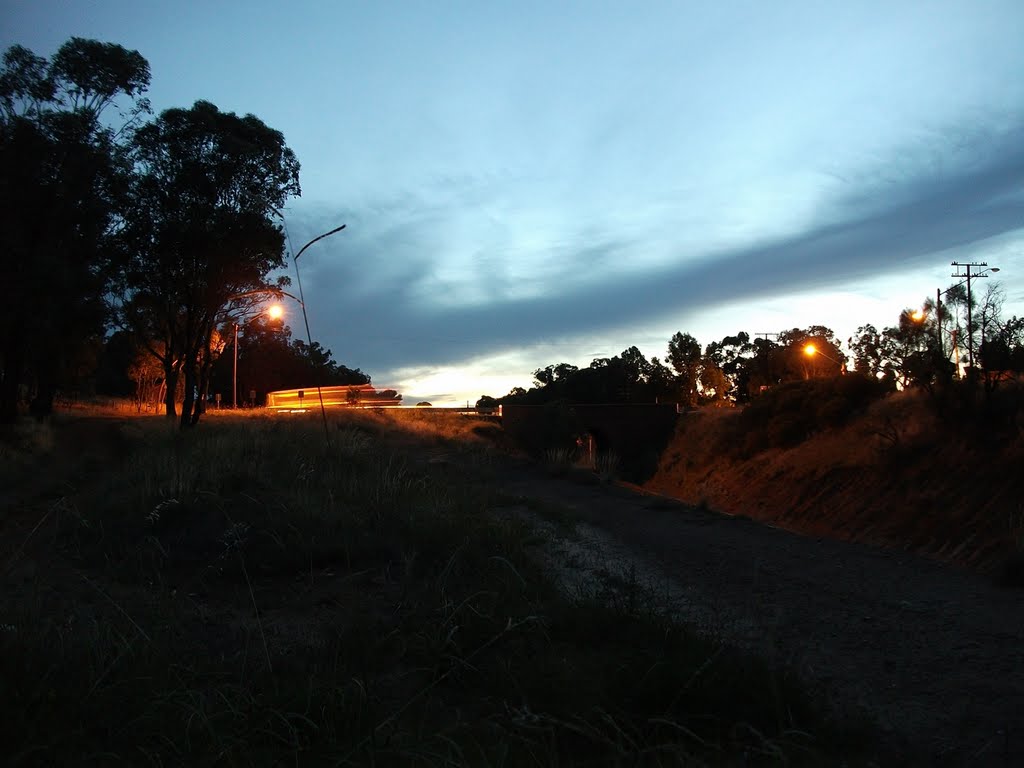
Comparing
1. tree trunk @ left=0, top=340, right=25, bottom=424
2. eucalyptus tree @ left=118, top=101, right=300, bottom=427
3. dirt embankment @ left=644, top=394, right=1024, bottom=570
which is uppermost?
eucalyptus tree @ left=118, top=101, right=300, bottom=427

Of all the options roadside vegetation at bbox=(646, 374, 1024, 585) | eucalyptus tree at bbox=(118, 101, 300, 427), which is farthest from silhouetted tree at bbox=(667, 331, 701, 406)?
eucalyptus tree at bbox=(118, 101, 300, 427)

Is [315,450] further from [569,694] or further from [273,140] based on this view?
[273,140]

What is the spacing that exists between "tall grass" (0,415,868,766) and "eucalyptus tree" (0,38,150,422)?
15662 millimetres

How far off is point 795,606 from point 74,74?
2722 centimetres

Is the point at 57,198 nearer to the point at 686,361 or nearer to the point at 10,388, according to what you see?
the point at 10,388

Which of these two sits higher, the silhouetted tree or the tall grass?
the silhouetted tree

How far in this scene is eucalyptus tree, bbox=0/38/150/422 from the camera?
73.5 ft

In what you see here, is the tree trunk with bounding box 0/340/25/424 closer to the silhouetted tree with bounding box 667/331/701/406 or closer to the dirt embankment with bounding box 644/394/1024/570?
the dirt embankment with bounding box 644/394/1024/570

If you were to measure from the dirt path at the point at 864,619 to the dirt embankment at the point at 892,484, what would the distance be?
6.04ft

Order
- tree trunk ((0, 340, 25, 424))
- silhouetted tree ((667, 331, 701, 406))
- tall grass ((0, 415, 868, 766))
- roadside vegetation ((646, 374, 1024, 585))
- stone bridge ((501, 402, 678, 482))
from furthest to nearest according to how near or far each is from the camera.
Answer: silhouetted tree ((667, 331, 701, 406))
stone bridge ((501, 402, 678, 482))
tree trunk ((0, 340, 25, 424))
roadside vegetation ((646, 374, 1024, 585))
tall grass ((0, 415, 868, 766))

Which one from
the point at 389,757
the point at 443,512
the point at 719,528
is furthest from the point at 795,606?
the point at 719,528

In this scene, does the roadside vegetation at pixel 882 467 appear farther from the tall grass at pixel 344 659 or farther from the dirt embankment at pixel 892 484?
the tall grass at pixel 344 659

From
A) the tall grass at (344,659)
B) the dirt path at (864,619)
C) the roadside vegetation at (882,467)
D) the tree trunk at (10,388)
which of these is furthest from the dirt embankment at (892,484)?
the tree trunk at (10,388)

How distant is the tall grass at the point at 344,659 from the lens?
3.92 meters
